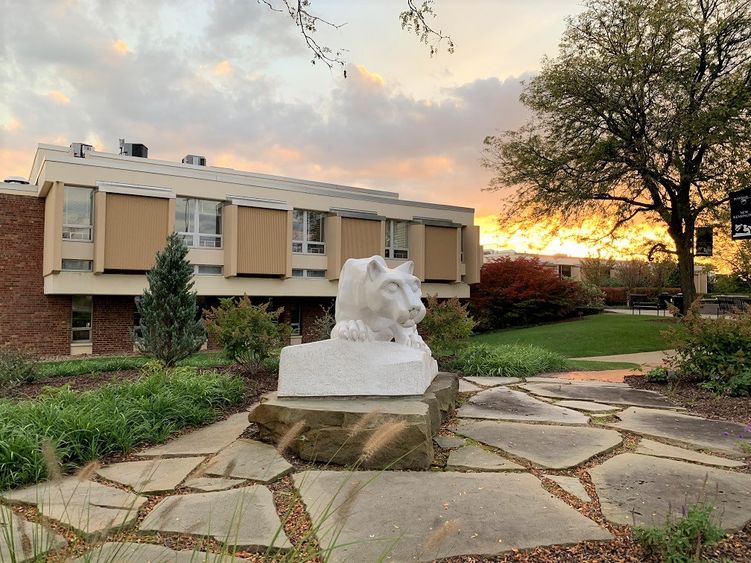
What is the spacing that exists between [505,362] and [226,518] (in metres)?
7.46

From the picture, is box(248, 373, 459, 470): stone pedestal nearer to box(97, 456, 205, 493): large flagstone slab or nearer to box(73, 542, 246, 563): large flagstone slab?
box(97, 456, 205, 493): large flagstone slab

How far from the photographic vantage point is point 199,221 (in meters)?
19.6

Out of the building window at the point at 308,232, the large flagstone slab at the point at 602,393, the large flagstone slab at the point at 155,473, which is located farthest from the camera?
the building window at the point at 308,232

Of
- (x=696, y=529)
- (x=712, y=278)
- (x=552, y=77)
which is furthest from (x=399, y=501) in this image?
(x=712, y=278)

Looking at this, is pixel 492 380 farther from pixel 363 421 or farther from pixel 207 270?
pixel 207 270

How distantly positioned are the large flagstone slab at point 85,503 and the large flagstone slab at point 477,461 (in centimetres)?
226

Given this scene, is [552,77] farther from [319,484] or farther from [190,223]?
[319,484]

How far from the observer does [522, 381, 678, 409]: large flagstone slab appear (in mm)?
6449

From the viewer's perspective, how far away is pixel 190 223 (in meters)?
19.4

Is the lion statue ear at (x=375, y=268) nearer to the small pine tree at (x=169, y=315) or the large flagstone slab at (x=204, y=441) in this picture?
the large flagstone slab at (x=204, y=441)

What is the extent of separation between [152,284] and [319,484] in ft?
28.1

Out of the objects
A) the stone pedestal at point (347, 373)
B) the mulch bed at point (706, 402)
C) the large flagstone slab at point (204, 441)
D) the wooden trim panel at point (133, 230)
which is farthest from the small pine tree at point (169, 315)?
the mulch bed at point (706, 402)

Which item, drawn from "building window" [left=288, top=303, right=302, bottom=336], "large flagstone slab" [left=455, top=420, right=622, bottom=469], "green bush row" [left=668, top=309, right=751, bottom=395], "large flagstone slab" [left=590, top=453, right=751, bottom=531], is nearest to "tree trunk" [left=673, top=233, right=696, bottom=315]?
"green bush row" [left=668, top=309, right=751, bottom=395]

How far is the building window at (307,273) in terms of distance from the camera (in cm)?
2159
